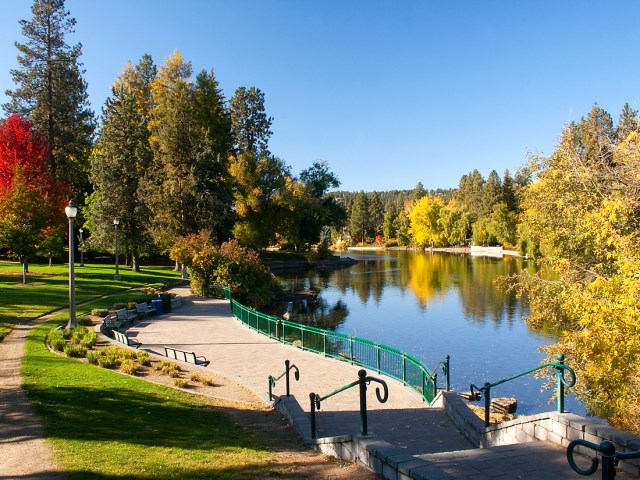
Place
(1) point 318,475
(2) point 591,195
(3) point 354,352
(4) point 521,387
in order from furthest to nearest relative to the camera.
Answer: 1. (4) point 521,387
2. (3) point 354,352
3. (2) point 591,195
4. (1) point 318,475

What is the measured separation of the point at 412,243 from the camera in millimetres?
116500

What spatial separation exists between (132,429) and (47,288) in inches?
839

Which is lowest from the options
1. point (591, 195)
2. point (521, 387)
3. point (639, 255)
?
point (521, 387)

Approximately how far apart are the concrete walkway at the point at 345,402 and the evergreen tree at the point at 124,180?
18.8m

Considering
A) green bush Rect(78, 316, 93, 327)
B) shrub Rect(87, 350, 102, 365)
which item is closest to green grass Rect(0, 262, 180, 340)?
green bush Rect(78, 316, 93, 327)

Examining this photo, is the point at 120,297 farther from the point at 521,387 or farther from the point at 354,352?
the point at 521,387

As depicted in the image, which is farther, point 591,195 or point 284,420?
point 591,195

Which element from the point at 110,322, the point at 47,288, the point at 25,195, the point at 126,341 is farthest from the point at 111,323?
the point at 25,195

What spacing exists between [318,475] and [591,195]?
1374cm

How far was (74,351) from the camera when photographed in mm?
14289

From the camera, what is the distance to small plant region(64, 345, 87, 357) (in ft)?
46.6

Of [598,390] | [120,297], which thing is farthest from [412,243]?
[598,390]

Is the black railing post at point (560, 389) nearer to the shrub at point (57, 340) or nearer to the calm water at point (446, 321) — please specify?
the calm water at point (446, 321)

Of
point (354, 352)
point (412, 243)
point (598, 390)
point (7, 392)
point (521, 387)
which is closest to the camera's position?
point (7, 392)
